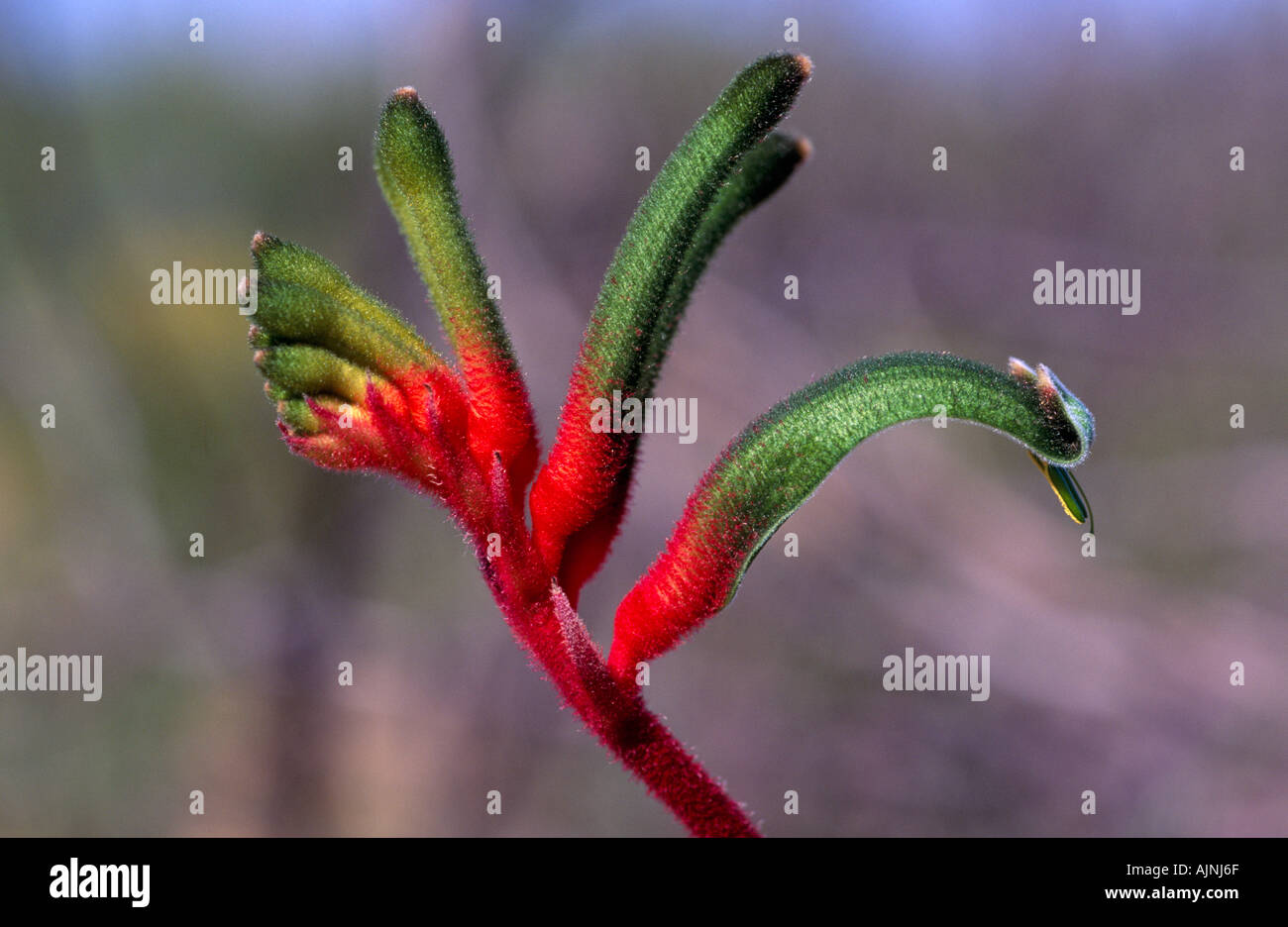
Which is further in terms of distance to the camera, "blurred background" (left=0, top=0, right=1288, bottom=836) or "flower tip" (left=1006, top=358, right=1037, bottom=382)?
"blurred background" (left=0, top=0, right=1288, bottom=836)

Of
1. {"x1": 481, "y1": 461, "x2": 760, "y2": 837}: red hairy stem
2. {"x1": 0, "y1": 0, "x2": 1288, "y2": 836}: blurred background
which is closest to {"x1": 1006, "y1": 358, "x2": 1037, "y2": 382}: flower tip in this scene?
{"x1": 481, "y1": 461, "x2": 760, "y2": 837}: red hairy stem

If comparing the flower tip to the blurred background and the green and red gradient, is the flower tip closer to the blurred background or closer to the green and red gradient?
the green and red gradient

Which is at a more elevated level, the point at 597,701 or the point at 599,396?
the point at 599,396

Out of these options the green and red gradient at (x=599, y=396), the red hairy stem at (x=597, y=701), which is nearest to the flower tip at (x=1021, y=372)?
the green and red gradient at (x=599, y=396)

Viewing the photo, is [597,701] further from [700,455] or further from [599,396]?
[700,455]

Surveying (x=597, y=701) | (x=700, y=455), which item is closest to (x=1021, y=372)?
(x=597, y=701)

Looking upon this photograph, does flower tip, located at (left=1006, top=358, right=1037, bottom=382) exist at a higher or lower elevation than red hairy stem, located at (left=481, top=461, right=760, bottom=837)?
higher
